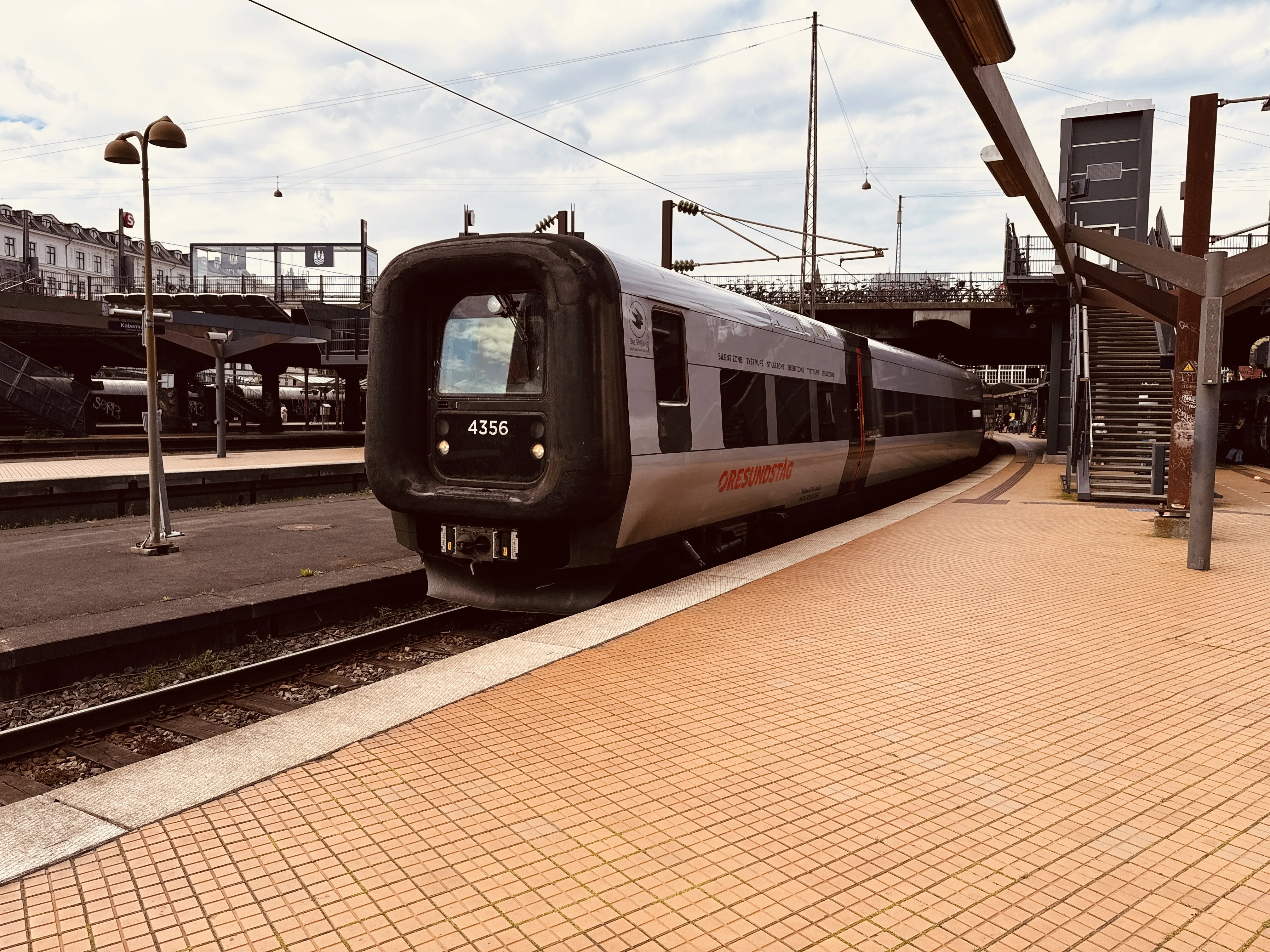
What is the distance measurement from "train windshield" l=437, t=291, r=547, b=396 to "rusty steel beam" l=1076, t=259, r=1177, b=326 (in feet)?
25.0

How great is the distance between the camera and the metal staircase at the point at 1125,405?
15.6 meters

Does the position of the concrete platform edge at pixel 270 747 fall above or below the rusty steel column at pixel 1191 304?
below

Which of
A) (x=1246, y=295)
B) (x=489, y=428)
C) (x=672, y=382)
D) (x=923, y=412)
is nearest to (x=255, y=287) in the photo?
(x=923, y=412)

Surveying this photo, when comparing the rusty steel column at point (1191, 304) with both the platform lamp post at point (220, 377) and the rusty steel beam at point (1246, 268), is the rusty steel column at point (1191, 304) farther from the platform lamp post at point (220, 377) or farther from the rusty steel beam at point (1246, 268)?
the platform lamp post at point (220, 377)

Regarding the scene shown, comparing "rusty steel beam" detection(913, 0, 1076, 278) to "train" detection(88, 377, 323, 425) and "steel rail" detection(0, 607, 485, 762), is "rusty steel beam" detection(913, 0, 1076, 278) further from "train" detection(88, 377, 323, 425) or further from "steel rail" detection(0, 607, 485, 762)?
"train" detection(88, 377, 323, 425)

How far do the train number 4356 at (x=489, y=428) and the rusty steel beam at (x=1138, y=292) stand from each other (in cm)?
790

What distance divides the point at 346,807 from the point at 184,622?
365cm

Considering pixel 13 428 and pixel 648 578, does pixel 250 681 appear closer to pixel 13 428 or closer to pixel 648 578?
pixel 648 578

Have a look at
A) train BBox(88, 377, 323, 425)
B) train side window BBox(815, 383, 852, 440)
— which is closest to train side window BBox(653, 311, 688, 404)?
train side window BBox(815, 383, 852, 440)

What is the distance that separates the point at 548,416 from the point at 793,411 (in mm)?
4134

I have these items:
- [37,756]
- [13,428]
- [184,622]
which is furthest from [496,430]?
[13,428]

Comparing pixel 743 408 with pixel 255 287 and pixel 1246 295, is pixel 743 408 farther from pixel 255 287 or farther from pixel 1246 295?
pixel 255 287

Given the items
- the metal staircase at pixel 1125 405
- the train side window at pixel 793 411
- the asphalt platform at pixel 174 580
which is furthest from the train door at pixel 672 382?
the metal staircase at pixel 1125 405

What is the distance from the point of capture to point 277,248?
43.4 m
